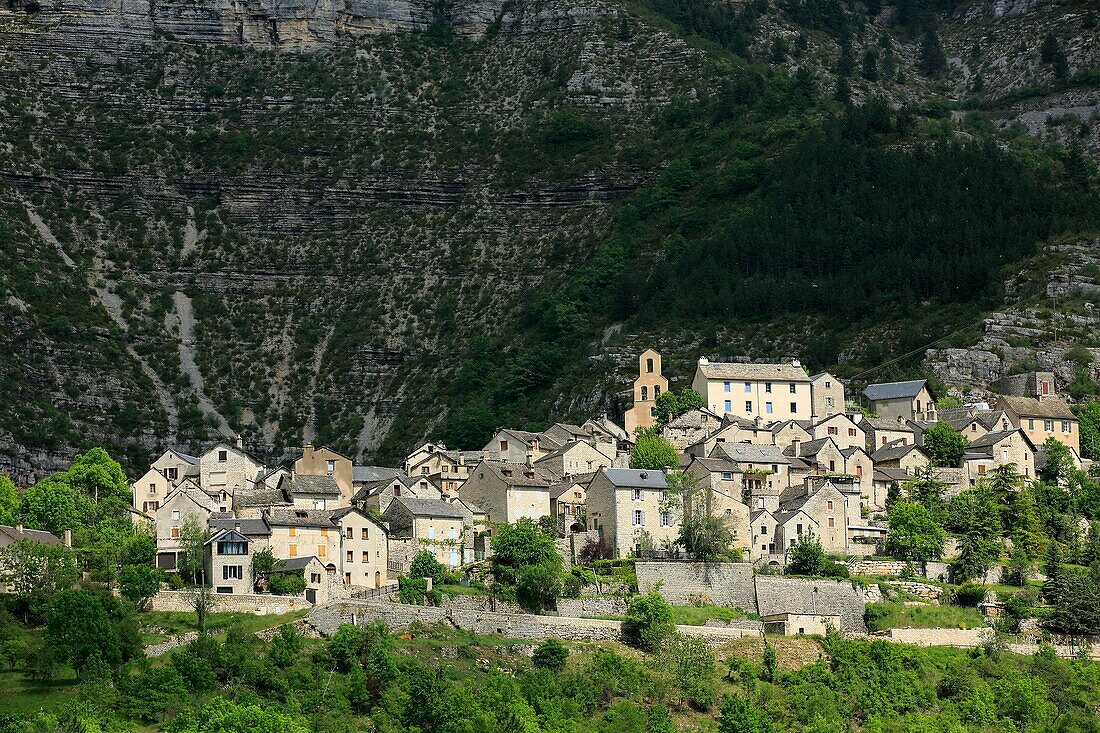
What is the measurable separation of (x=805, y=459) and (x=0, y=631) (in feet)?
181

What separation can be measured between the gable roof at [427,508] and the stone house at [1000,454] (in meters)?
35.1

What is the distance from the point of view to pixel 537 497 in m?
132

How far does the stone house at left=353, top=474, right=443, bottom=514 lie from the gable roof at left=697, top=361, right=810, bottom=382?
2707cm

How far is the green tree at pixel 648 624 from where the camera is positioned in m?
116

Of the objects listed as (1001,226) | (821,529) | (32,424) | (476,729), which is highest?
(1001,226)

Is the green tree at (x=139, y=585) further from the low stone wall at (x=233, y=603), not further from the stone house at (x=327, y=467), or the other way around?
the stone house at (x=327, y=467)

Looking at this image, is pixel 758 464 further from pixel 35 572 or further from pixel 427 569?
pixel 35 572

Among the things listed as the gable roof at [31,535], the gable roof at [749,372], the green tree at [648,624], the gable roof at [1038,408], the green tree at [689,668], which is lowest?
the green tree at [689,668]

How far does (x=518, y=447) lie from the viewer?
478 ft

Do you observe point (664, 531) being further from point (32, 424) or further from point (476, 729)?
point (32, 424)

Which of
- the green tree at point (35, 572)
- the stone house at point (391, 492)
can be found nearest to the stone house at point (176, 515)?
the green tree at point (35, 572)

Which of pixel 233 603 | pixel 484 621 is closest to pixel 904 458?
pixel 484 621

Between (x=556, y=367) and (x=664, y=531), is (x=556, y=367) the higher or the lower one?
the higher one

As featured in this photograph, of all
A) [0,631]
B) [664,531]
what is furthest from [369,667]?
[664,531]
